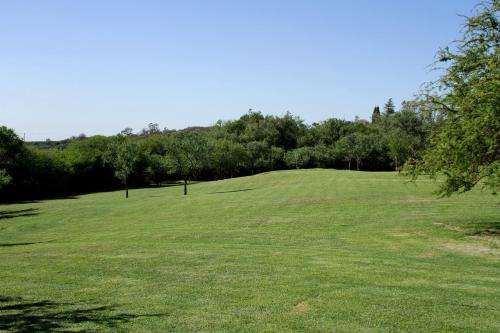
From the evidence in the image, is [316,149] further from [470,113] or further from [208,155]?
[470,113]

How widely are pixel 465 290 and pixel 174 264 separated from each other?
29.9 ft

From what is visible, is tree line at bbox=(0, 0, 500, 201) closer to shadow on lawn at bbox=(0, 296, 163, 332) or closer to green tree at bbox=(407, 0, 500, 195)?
green tree at bbox=(407, 0, 500, 195)

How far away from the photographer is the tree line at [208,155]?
82.0 metres

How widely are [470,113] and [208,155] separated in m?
63.7

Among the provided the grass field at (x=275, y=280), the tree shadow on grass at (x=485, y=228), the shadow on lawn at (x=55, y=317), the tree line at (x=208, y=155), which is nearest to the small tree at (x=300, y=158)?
the tree line at (x=208, y=155)

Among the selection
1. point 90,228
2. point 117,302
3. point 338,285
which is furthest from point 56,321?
point 90,228

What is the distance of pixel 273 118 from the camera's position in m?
141

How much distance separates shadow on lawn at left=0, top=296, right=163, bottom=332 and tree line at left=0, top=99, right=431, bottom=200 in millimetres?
60367

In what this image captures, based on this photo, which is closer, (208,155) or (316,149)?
(208,155)

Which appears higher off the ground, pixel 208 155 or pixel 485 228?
pixel 208 155

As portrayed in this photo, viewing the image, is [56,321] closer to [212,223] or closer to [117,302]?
[117,302]

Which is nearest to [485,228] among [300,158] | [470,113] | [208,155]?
[470,113]

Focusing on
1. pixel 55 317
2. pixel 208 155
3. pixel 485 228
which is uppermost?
pixel 208 155

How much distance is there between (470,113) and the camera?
64.8 ft
